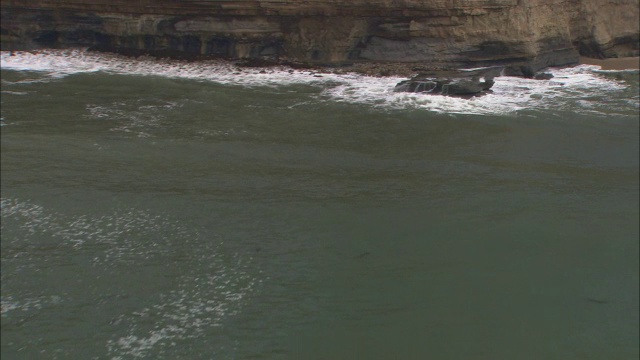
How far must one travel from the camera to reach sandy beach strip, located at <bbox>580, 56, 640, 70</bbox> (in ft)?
58.7

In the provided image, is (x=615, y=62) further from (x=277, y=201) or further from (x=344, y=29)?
(x=277, y=201)

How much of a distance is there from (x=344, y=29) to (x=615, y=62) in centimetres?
676

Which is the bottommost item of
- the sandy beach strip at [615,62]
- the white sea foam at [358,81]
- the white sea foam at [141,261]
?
the white sea foam at [141,261]

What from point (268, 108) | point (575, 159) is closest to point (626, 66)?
point (575, 159)

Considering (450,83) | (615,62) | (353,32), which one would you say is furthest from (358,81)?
(615,62)

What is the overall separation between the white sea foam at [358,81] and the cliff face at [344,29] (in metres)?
0.57

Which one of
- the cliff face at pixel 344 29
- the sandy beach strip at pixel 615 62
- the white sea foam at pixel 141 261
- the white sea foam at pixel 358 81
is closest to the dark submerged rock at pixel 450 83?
the white sea foam at pixel 358 81

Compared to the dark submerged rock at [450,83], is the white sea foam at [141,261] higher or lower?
lower

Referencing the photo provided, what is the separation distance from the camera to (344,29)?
1789 centimetres

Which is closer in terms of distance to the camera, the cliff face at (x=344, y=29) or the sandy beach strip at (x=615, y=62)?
the cliff face at (x=344, y=29)

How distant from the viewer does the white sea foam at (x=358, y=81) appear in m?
15.2

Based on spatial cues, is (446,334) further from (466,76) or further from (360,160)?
(466,76)

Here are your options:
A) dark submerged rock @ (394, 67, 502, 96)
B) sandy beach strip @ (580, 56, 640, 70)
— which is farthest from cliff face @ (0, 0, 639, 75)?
dark submerged rock @ (394, 67, 502, 96)

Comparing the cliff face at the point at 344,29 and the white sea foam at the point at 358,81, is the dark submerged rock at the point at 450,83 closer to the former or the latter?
the white sea foam at the point at 358,81
